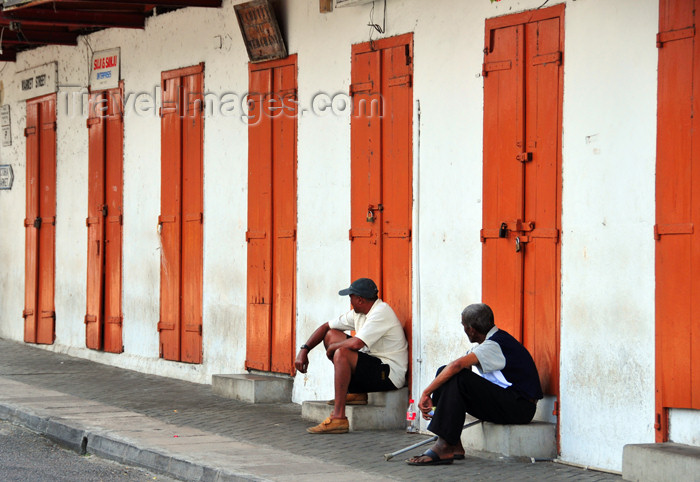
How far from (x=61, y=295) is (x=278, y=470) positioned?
8032mm

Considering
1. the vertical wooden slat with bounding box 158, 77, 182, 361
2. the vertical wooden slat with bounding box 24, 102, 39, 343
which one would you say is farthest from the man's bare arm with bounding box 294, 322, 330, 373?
the vertical wooden slat with bounding box 24, 102, 39, 343

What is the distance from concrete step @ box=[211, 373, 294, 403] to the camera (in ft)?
34.4

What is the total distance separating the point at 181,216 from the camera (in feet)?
40.3

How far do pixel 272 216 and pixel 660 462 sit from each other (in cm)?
533

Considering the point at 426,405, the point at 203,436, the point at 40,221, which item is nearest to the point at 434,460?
the point at 426,405

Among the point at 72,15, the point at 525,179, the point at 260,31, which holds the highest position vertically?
the point at 72,15

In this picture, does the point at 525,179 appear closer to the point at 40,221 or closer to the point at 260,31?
the point at 260,31

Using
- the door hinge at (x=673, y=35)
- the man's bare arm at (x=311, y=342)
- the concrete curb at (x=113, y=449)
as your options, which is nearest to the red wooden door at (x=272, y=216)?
the man's bare arm at (x=311, y=342)

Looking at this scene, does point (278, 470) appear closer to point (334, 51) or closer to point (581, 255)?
point (581, 255)

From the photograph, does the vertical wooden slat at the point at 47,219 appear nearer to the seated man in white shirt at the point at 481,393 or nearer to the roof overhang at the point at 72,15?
the roof overhang at the point at 72,15

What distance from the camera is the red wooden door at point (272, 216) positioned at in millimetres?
10672

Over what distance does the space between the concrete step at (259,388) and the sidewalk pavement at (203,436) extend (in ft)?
0.33

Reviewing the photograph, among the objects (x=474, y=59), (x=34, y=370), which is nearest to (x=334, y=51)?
(x=474, y=59)

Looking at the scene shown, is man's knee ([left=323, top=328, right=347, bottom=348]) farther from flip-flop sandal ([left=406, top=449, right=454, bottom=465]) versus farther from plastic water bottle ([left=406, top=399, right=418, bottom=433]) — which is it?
flip-flop sandal ([left=406, top=449, right=454, bottom=465])
